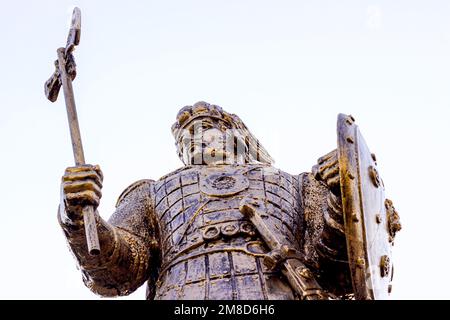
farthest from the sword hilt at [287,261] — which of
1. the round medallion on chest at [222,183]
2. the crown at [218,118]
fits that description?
the crown at [218,118]

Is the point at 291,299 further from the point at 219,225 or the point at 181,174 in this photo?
the point at 181,174

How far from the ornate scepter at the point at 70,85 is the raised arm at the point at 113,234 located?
0.19 meters

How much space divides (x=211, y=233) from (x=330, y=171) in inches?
53.9

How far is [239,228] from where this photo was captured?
9.91 m

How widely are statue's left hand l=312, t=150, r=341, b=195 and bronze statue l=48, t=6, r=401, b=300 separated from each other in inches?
0.4

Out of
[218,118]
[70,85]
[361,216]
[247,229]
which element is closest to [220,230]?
[247,229]

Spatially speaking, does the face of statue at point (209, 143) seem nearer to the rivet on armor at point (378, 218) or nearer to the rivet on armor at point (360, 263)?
the rivet on armor at point (378, 218)

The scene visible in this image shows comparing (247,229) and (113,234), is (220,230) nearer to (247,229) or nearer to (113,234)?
(247,229)

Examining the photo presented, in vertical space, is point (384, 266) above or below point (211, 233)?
below

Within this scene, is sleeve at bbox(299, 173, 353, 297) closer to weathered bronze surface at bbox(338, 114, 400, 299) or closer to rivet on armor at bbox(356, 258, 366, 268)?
weathered bronze surface at bbox(338, 114, 400, 299)

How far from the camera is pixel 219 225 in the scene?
999cm

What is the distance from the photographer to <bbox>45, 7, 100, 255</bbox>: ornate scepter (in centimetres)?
923

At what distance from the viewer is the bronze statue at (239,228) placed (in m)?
8.84
